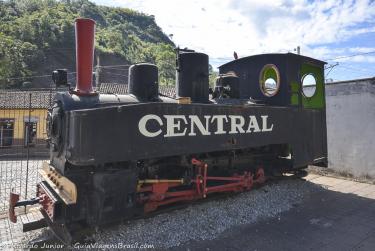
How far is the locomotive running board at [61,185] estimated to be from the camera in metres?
4.00

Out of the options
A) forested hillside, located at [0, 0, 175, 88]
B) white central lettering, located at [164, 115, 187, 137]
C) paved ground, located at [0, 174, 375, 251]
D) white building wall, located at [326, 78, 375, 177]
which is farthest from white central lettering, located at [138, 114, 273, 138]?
forested hillside, located at [0, 0, 175, 88]

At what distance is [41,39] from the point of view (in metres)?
66.2

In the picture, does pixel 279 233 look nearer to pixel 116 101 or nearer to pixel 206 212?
pixel 206 212

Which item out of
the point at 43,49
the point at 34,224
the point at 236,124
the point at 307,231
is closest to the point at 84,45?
the point at 34,224

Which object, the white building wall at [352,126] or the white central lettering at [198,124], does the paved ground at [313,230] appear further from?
the white building wall at [352,126]

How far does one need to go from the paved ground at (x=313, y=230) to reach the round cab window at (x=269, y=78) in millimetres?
2389

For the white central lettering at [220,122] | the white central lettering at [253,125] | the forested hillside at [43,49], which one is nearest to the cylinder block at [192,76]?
the white central lettering at [220,122]

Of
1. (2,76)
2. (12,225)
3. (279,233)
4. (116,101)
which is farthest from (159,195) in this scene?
(2,76)

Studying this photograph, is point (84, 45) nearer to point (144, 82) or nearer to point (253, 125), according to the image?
point (144, 82)

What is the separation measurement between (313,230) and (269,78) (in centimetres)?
363

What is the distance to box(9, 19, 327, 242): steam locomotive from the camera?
13.2ft

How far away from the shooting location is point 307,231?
4832 millimetres

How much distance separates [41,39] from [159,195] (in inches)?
2779

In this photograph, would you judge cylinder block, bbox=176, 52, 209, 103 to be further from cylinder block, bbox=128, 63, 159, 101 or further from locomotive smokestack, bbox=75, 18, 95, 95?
locomotive smokestack, bbox=75, 18, 95, 95
